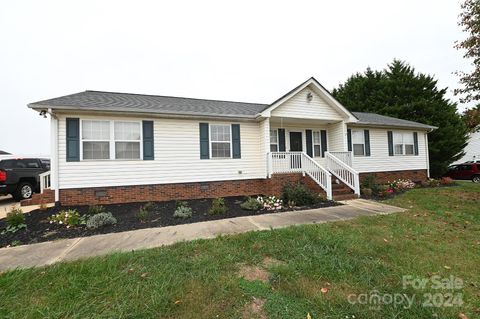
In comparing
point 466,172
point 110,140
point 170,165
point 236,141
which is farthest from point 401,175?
point 110,140

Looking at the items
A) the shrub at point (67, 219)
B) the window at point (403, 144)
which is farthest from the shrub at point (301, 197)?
the window at point (403, 144)

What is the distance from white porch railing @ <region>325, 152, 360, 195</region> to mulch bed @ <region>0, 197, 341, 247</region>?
2.04 meters

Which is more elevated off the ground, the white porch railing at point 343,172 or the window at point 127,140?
the window at point 127,140

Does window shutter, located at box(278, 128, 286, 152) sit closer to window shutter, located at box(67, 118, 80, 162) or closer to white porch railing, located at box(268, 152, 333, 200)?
white porch railing, located at box(268, 152, 333, 200)

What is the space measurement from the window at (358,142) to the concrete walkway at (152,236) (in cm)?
606

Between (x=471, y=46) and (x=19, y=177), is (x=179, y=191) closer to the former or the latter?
(x=19, y=177)

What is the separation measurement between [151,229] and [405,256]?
5356 mm

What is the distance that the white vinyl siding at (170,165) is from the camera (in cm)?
766

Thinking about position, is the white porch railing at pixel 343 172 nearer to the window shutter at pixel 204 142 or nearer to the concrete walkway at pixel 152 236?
the concrete walkway at pixel 152 236

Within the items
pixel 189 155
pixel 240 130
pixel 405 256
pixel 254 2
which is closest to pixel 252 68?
pixel 254 2

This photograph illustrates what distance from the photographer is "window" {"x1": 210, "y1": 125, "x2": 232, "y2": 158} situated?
373 inches

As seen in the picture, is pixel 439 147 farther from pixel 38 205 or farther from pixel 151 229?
pixel 38 205

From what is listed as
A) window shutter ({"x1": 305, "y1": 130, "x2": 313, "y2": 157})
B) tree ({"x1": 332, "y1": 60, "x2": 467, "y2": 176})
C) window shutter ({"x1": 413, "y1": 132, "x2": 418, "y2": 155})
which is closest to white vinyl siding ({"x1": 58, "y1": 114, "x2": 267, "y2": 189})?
window shutter ({"x1": 305, "y1": 130, "x2": 313, "y2": 157})

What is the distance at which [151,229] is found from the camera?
5.33 metres
